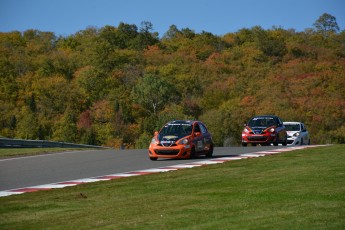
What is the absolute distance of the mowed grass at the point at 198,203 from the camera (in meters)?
10.2

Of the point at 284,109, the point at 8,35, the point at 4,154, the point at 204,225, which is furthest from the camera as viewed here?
the point at 8,35

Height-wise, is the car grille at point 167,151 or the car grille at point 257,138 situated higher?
the car grille at point 257,138

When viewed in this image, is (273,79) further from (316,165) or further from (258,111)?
(316,165)

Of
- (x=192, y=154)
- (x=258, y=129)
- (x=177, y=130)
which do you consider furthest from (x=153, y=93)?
(x=192, y=154)

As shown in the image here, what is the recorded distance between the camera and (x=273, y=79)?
358 feet

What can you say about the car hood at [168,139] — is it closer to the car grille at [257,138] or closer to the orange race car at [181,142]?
the orange race car at [181,142]

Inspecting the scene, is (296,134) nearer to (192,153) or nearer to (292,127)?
(292,127)

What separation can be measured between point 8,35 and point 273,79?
56120mm

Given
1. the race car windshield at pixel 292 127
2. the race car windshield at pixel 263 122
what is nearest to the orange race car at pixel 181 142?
the race car windshield at pixel 263 122

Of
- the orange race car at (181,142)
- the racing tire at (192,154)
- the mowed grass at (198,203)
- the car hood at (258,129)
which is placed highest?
the car hood at (258,129)

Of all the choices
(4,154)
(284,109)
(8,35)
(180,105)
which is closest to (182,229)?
(4,154)

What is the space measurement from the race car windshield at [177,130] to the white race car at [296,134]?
494 inches

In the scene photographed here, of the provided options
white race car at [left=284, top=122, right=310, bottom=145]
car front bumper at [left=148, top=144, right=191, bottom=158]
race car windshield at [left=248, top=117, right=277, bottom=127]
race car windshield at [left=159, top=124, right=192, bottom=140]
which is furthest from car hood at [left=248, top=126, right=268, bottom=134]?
car front bumper at [left=148, top=144, right=191, bottom=158]

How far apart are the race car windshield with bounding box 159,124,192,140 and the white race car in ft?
41.1
